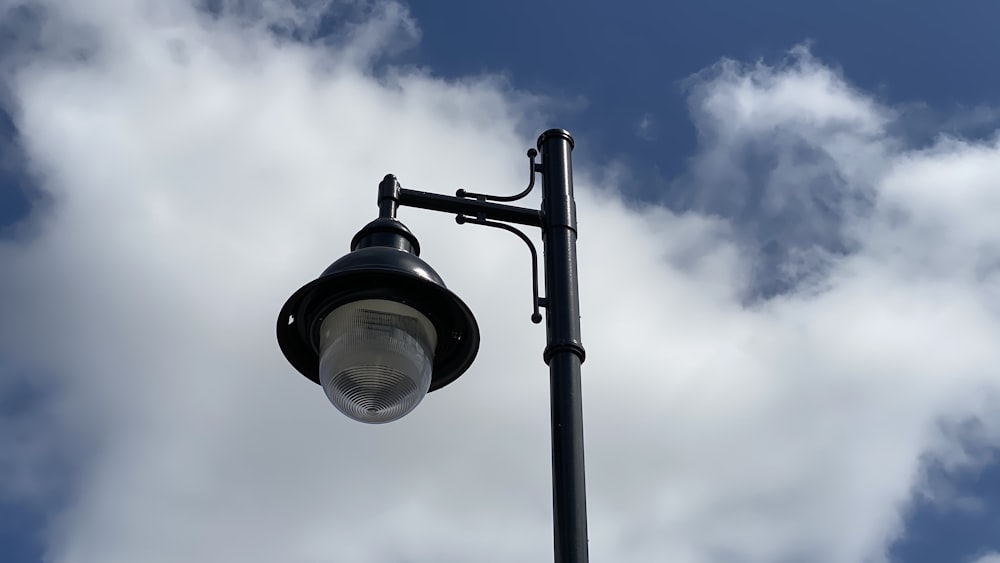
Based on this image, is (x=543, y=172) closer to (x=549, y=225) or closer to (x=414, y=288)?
(x=549, y=225)

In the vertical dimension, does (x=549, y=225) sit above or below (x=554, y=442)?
above

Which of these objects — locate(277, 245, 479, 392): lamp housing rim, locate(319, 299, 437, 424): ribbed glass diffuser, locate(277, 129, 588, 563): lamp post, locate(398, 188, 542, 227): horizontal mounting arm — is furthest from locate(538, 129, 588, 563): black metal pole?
locate(319, 299, 437, 424): ribbed glass diffuser

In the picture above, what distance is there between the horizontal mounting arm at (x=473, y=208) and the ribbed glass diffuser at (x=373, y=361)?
2.38 ft

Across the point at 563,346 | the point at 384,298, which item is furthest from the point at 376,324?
the point at 563,346

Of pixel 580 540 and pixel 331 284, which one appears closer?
pixel 580 540

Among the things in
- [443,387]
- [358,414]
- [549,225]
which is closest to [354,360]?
[358,414]

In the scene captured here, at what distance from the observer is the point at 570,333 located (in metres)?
5.20

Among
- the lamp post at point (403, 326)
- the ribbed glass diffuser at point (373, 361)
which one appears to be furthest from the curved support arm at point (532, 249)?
the ribbed glass diffuser at point (373, 361)

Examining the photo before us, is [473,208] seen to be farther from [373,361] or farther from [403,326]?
[373,361]

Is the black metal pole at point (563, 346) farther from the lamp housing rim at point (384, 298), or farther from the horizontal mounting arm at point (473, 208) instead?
the lamp housing rim at point (384, 298)

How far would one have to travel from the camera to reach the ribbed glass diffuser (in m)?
5.28

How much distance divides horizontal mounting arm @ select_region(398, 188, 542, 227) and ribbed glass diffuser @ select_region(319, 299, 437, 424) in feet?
2.38

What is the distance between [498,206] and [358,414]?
49.0 inches

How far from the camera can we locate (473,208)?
5.95 metres
